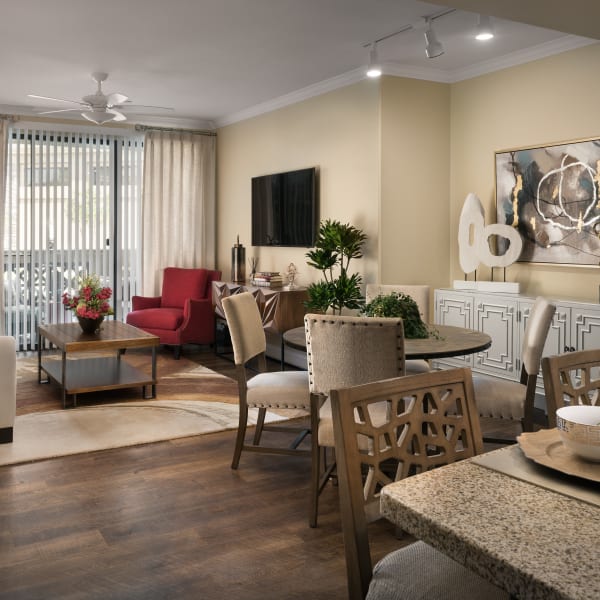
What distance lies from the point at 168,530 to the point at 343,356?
1.06 metres

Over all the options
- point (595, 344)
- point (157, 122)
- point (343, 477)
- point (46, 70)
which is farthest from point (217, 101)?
point (343, 477)

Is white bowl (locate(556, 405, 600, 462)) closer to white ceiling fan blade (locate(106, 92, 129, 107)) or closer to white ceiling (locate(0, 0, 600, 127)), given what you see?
white ceiling (locate(0, 0, 600, 127))

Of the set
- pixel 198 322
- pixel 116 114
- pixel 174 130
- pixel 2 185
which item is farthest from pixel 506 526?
pixel 174 130

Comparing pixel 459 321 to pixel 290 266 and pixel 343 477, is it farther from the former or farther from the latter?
pixel 343 477

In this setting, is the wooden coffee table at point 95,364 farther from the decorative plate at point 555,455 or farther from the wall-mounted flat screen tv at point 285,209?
the decorative plate at point 555,455

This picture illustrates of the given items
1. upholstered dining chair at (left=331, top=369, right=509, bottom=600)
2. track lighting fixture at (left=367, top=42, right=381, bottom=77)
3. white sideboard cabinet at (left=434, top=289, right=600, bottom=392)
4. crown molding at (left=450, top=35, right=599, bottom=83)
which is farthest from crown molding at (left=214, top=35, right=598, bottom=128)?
upholstered dining chair at (left=331, top=369, right=509, bottom=600)

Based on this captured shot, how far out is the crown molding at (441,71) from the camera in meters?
4.68

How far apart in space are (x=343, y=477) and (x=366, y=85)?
4.67m

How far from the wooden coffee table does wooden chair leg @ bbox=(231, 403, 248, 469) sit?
5.34 feet

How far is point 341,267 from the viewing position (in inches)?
221

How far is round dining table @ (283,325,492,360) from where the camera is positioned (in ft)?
10.4

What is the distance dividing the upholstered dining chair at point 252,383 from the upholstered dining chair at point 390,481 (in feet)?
5.96

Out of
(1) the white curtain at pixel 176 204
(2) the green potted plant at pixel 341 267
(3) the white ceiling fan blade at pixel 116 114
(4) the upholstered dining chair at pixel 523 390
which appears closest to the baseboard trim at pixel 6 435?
(2) the green potted plant at pixel 341 267

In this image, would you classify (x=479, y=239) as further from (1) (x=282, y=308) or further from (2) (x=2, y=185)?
(2) (x=2, y=185)
